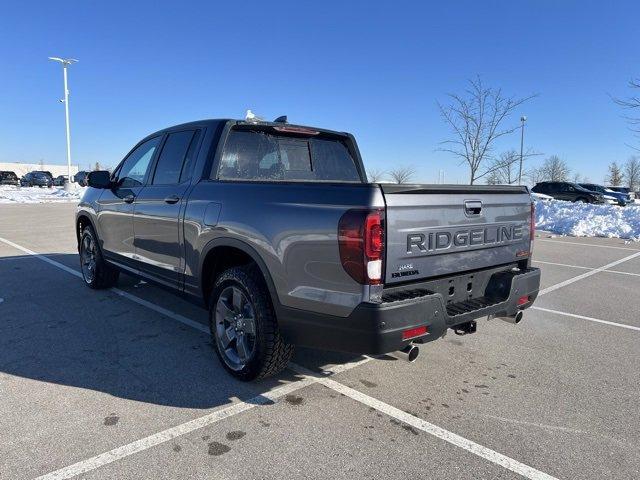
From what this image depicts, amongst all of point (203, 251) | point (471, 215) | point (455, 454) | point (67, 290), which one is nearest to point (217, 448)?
point (455, 454)

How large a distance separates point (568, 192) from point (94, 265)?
29911mm

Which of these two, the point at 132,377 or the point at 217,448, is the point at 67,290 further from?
the point at 217,448

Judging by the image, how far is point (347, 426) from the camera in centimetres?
298

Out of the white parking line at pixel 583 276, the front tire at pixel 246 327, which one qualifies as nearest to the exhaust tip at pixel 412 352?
the front tire at pixel 246 327

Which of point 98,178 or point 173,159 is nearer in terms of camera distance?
point 173,159

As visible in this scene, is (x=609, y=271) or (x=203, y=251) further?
(x=609, y=271)

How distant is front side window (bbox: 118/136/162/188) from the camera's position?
5.01 meters

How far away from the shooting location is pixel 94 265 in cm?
616

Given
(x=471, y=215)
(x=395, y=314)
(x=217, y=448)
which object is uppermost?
(x=471, y=215)

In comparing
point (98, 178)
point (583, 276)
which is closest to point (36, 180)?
point (98, 178)

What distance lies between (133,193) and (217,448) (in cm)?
311

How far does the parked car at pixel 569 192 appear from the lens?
28.0 m

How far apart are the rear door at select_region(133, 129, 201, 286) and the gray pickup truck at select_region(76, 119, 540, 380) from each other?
19 mm

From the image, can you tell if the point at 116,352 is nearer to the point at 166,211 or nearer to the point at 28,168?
the point at 166,211
